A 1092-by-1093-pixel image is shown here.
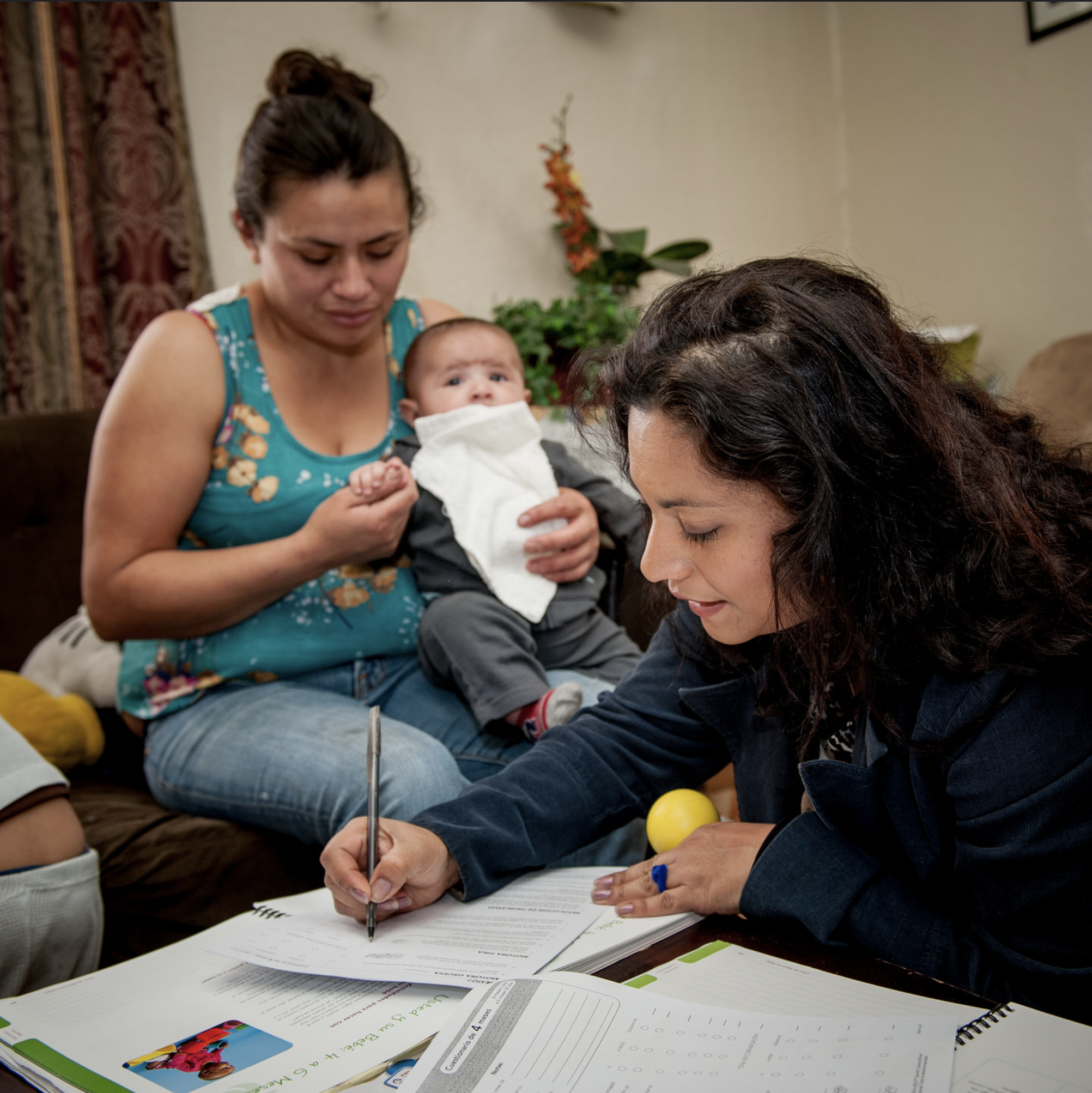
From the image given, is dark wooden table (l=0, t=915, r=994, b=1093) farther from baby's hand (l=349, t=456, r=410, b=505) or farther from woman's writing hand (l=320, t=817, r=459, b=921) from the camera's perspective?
baby's hand (l=349, t=456, r=410, b=505)

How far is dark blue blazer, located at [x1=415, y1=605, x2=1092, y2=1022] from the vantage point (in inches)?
29.9

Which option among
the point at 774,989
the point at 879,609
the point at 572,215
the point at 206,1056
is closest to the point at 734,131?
the point at 572,215

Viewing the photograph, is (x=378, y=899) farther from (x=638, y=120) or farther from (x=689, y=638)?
(x=638, y=120)

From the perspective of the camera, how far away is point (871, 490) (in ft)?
2.68

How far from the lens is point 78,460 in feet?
6.82

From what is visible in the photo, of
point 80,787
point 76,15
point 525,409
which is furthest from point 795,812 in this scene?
point 76,15

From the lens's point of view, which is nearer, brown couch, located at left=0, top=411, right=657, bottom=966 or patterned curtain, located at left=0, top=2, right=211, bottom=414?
brown couch, located at left=0, top=411, right=657, bottom=966

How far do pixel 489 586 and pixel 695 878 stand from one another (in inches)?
35.4

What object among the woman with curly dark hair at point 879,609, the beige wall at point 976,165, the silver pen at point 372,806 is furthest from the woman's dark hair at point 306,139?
the beige wall at point 976,165

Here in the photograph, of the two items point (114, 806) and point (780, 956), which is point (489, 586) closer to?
point (114, 806)

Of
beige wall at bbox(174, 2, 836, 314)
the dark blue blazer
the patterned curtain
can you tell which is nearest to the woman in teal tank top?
the dark blue blazer

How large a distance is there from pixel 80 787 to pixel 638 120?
3.03 meters

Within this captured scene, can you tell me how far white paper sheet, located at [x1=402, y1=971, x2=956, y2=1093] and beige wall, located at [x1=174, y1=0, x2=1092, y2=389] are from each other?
257cm

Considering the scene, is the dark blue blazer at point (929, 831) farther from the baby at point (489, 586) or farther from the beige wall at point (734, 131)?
the beige wall at point (734, 131)
